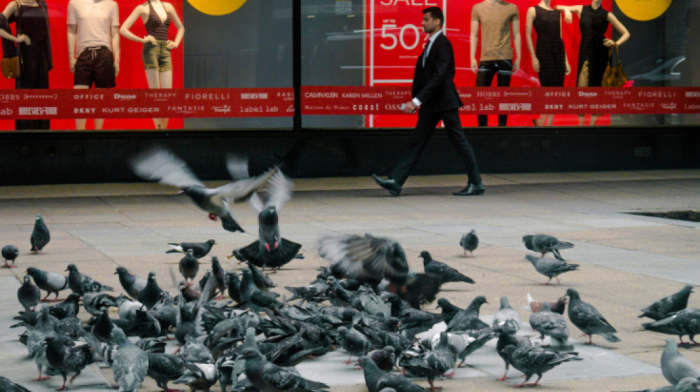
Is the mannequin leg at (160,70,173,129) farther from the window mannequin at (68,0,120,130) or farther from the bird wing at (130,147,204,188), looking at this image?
the window mannequin at (68,0,120,130)

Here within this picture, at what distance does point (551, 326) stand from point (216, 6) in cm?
1034

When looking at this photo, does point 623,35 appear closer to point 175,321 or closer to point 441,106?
point 441,106

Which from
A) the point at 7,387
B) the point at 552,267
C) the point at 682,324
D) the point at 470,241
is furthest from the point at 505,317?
the point at 7,387

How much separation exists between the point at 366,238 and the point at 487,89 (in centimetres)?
948

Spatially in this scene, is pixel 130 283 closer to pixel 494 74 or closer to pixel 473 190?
pixel 473 190

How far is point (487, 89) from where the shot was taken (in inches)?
614

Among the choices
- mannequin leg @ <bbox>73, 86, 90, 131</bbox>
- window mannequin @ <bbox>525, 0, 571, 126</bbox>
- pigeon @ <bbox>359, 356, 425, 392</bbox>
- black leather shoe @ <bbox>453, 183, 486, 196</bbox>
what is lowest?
black leather shoe @ <bbox>453, 183, 486, 196</bbox>

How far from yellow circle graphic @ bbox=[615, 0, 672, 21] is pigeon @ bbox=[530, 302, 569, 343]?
1174cm

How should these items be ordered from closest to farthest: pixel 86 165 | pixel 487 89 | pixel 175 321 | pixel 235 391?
pixel 235 391
pixel 175 321
pixel 86 165
pixel 487 89

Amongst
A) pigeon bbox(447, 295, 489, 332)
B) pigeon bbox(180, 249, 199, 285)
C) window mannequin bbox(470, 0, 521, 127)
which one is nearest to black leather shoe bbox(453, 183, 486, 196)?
window mannequin bbox(470, 0, 521, 127)

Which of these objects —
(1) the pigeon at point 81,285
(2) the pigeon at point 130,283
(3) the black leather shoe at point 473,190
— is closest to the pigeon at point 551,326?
(2) the pigeon at point 130,283

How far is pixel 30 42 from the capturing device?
13828 millimetres

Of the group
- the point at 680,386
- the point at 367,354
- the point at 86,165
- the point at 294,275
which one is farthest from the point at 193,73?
the point at 680,386

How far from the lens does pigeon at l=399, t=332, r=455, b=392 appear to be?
4855mm
